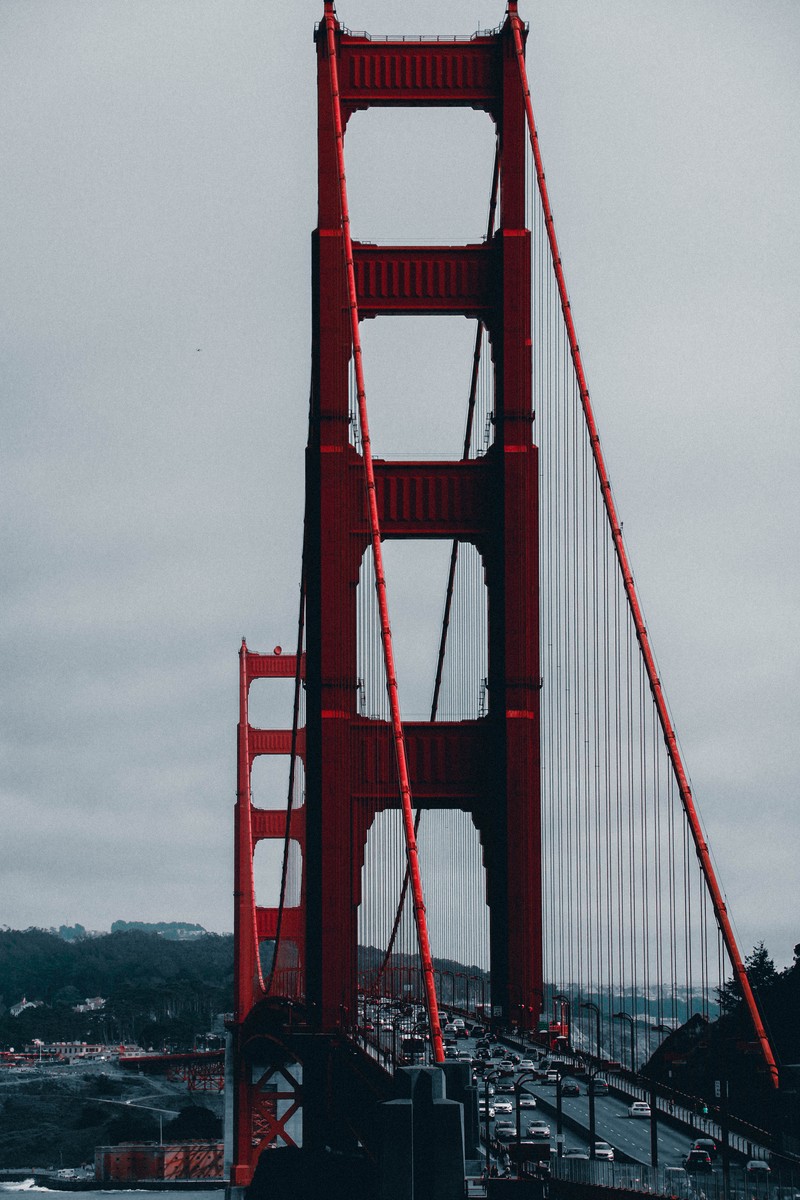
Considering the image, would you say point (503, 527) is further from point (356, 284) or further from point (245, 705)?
point (245, 705)

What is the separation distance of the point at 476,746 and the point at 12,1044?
163781 millimetres

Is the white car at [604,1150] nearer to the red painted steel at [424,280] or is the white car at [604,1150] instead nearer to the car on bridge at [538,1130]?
the car on bridge at [538,1130]

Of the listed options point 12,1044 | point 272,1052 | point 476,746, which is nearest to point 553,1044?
point 476,746

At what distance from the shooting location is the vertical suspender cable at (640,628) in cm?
1784

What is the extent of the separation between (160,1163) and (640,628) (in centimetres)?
8157

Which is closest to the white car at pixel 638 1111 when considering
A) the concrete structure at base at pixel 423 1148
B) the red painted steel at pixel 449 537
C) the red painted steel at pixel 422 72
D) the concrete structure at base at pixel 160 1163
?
the red painted steel at pixel 449 537

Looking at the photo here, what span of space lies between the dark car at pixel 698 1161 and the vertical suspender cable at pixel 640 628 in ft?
22.1

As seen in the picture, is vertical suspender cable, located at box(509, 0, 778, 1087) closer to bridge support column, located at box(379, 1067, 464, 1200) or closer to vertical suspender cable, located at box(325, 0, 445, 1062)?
vertical suspender cable, located at box(325, 0, 445, 1062)

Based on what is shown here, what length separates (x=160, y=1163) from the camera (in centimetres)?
9994

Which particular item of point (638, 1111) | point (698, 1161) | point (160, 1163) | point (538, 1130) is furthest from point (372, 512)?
point (160, 1163)

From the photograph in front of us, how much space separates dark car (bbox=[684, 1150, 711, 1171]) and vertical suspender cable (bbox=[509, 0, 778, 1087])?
673 cm

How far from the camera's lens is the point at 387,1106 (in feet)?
44.1

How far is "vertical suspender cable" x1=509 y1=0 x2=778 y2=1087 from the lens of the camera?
58.5ft

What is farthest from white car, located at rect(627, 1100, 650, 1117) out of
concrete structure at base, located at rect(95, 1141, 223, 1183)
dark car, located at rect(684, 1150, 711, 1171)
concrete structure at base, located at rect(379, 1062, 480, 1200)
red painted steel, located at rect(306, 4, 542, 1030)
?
concrete structure at base, located at rect(95, 1141, 223, 1183)
